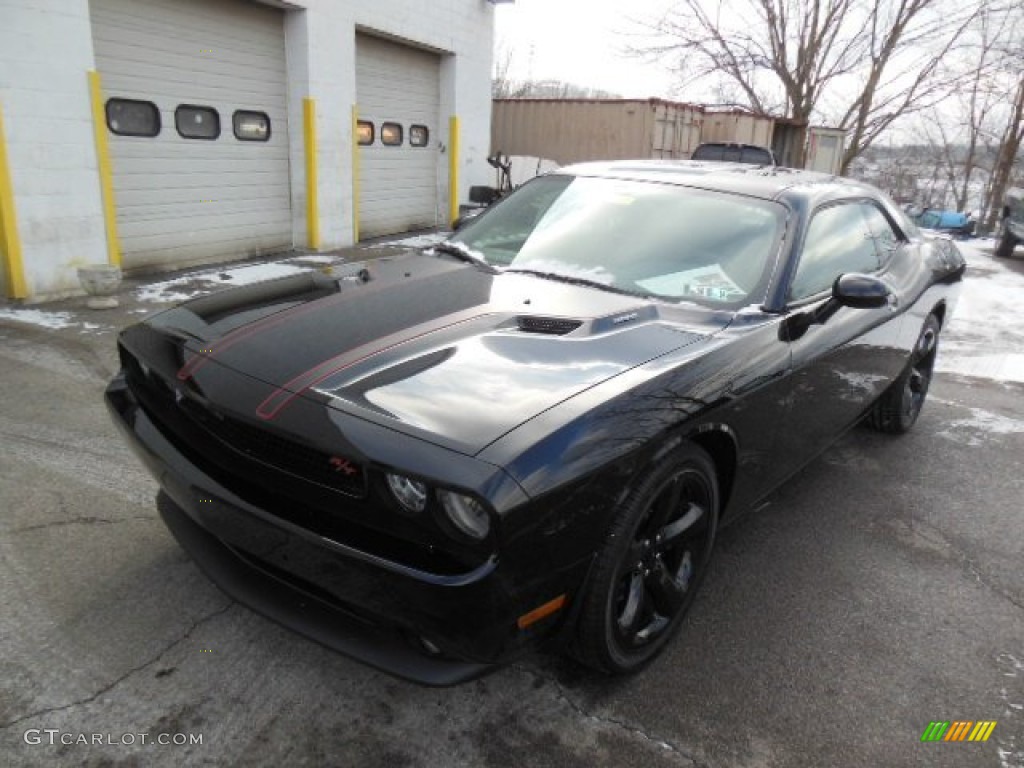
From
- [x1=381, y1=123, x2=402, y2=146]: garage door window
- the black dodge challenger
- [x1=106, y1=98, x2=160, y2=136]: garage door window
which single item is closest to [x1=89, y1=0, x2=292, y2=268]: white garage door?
[x1=106, y1=98, x2=160, y2=136]: garage door window

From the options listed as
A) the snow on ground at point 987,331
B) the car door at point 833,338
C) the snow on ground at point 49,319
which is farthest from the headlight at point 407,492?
the snow on ground at point 987,331

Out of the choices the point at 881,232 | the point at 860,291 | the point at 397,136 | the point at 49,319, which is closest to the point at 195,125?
the point at 49,319

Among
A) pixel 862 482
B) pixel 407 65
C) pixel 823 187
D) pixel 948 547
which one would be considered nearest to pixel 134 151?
pixel 407 65

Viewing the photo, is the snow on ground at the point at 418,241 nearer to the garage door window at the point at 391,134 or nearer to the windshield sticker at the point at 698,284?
the garage door window at the point at 391,134

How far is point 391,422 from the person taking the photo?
1.89m

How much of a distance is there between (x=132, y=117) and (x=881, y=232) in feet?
21.8

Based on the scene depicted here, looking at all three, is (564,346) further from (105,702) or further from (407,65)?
(407,65)

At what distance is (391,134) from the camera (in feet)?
36.2

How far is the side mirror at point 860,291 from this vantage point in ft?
9.64

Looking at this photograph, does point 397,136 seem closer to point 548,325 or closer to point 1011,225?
point 548,325

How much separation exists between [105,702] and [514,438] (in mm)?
1421

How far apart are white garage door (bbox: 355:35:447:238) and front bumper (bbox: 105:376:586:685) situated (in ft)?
29.7

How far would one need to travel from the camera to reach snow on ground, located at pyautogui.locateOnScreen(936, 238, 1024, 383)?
6.30 metres

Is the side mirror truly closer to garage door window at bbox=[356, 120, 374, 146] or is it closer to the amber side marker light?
the amber side marker light
